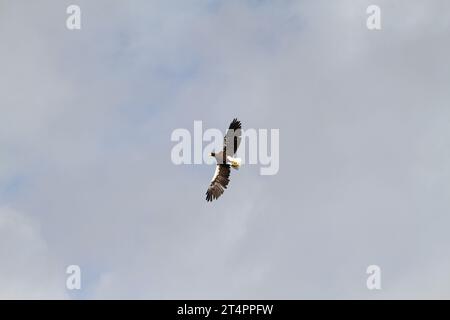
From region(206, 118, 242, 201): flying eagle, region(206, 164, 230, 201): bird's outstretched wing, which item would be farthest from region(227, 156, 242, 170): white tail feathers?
region(206, 164, 230, 201): bird's outstretched wing

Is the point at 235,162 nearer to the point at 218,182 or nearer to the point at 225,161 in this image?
the point at 225,161

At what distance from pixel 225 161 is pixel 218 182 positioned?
8.26 feet

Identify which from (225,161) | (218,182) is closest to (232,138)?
(225,161)

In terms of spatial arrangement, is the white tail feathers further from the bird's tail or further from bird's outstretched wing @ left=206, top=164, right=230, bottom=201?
bird's outstretched wing @ left=206, top=164, right=230, bottom=201

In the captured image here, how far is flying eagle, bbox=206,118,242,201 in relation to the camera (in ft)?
275

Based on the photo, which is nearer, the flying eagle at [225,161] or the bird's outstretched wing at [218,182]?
the flying eagle at [225,161]

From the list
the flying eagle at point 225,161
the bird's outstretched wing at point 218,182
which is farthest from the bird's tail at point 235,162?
the bird's outstretched wing at point 218,182

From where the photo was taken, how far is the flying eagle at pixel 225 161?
3302 inches

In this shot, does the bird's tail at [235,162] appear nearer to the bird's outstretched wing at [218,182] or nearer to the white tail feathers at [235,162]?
the white tail feathers at [235,162]

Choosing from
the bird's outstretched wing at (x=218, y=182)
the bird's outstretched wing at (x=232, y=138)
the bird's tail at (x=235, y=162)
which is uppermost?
the bird's outstretched wing at (x=232, y=138)
